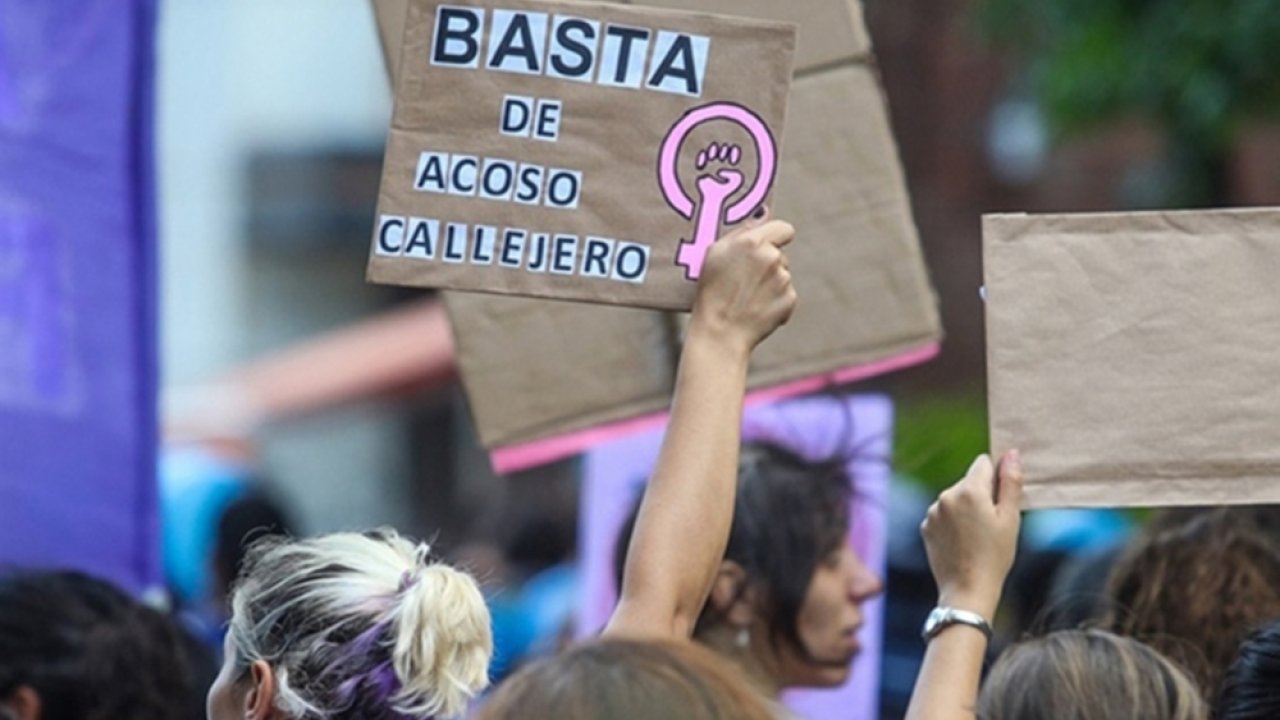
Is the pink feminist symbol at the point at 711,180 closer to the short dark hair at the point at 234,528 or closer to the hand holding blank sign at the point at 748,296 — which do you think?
the hand holding blank sign at the point at 748,296

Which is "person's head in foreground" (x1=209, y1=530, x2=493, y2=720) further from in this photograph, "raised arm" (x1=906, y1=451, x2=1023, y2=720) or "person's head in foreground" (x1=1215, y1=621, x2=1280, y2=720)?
"person's head in foreground" (x1=1215, y1=621, x2=1280, y2=720)

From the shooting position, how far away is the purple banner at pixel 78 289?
14.8 feet

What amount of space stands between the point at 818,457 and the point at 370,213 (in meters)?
19.7

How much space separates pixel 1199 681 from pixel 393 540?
1.23 meters

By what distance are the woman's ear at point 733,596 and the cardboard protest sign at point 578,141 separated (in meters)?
0.90

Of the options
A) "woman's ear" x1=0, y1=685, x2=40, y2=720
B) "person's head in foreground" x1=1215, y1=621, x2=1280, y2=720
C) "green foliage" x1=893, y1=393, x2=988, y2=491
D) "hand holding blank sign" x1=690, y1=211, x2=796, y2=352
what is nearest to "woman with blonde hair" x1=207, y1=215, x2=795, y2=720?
"hand holding blank sign" x1=690, y1=211, x2=796, y2=352

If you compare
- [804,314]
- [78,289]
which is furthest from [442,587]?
[78,289]

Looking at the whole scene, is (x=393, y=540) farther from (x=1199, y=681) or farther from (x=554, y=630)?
(x=554, y=630)

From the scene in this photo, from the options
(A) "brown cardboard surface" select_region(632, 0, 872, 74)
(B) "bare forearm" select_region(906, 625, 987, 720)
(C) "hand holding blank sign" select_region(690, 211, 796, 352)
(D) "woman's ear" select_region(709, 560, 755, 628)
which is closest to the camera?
Result: (B) "bare forearm" select_region(906, 625, 987, 720)

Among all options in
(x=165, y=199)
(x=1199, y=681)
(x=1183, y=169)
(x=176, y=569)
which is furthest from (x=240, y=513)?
(x=165, y=199)

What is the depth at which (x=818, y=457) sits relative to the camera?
4191 millimetres

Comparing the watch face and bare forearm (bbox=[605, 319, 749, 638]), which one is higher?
bare forearm (bbox=[605, 319, 749, 638])

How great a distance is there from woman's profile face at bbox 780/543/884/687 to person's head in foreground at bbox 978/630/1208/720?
0.90 m

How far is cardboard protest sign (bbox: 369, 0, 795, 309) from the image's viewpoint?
3.10 metres
